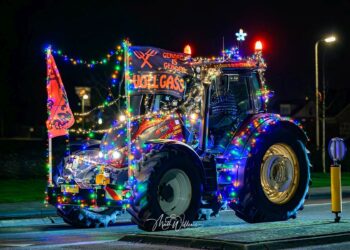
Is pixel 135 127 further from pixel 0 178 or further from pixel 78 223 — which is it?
pixel 0 178

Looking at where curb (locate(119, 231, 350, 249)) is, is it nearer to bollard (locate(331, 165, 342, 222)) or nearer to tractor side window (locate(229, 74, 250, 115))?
bollard (locate(331, 165, 342, 222))

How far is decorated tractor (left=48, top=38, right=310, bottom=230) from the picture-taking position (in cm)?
1273

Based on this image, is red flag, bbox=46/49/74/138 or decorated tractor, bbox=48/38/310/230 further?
red flag, bbox=46/49/74/138

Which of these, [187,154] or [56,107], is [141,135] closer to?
[187,154]

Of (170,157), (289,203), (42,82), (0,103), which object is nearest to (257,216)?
(289,203)

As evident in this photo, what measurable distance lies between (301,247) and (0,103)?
131ft

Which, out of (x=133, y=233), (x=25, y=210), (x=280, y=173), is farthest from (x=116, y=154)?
(x=25, y=210)

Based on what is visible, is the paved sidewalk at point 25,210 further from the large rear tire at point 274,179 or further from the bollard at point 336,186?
the bollard at point 336,186

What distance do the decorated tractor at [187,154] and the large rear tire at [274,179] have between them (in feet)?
0.07

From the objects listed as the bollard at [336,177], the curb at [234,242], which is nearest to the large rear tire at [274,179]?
the bollard at [336,177]

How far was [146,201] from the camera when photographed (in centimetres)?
1234

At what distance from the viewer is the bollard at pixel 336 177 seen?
1340cm

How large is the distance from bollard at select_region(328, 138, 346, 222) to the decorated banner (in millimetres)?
3147

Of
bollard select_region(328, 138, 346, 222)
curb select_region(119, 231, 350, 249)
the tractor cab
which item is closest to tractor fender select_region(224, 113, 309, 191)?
the tractor cab
